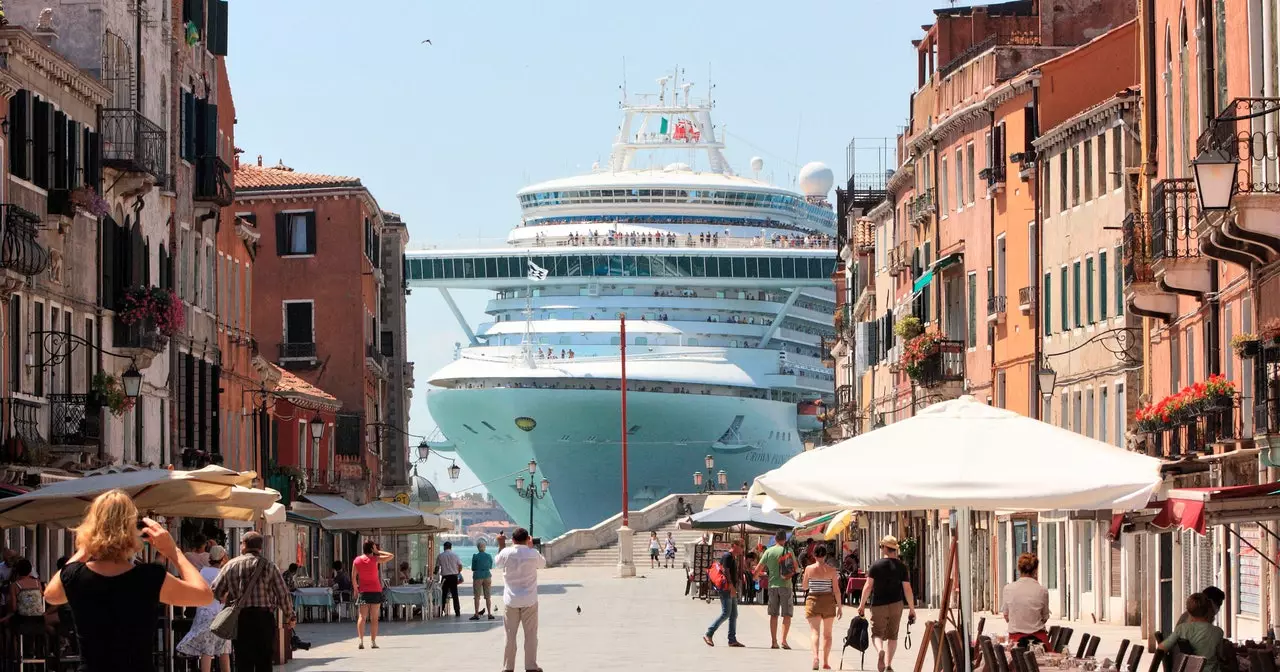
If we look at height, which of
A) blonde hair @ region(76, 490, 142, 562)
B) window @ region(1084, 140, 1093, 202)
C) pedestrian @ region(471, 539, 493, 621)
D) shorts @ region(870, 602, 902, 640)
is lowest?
pedestrian @ region(471, 539, 493, 621)

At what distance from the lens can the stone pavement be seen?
24.7m

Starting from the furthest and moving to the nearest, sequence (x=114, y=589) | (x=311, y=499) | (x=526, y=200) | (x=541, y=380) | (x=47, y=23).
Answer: (x=526, y=200), (x=541, y=380), (x=311, y=499), (x=47, y=23), (x=114, y=589)

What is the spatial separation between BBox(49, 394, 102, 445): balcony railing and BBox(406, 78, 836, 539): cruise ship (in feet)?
199

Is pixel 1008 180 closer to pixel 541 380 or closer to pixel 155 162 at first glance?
pixel 155 162

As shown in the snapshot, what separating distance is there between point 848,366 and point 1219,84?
49.9 metres

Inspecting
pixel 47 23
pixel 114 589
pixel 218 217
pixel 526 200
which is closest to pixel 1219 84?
pixel 47 23

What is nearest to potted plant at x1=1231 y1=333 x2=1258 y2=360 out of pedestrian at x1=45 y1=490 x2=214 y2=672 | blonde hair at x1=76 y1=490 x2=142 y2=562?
pedestrian at x1=45 y1=490 x2=214 y2=672

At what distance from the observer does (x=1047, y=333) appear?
4100cm

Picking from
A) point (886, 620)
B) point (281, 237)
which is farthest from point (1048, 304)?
point (281, 237)

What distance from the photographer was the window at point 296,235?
61.8 m

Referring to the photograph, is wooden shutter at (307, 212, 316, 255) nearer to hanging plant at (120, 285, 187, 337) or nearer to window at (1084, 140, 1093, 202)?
hanging plant at (120, 285, 187, 337)

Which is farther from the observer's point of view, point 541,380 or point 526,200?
point 526,200

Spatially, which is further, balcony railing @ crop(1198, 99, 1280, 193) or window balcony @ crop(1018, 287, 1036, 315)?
window balcony @ crop(1018, 287, 1036, 315)

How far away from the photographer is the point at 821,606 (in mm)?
24484
